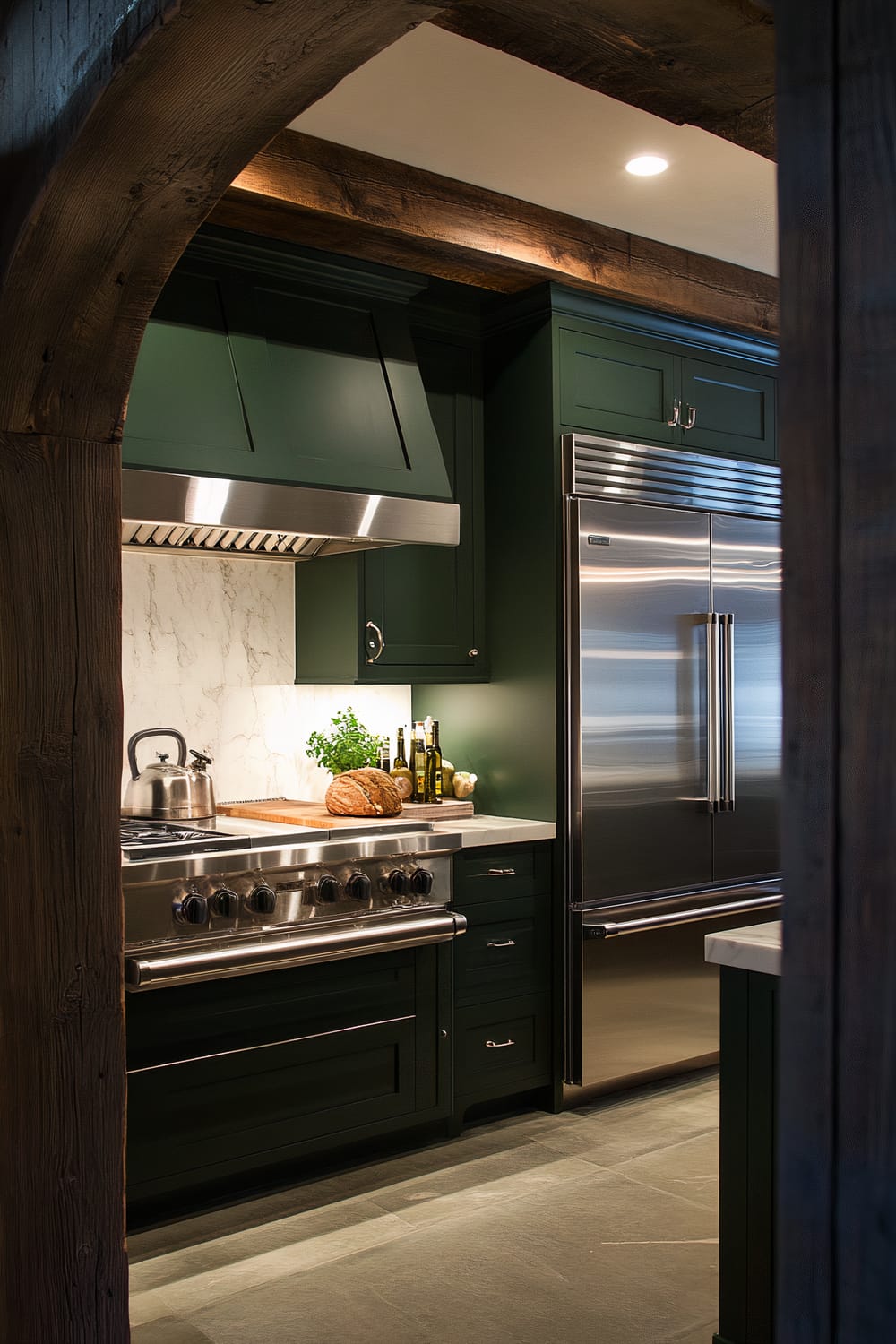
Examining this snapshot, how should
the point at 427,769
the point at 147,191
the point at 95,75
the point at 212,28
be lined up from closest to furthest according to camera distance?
1. the point at 212,28
2. the point at 95,75
3. the point at 147,191
4. the point at 427,769

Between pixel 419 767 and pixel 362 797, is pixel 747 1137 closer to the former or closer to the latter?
pixel 362 797

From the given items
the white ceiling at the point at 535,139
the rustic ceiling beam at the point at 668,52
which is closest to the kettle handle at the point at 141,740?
the white ceiling at the point at 535,139

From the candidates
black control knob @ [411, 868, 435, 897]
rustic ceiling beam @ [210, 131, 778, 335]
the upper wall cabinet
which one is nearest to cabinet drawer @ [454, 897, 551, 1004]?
black control knob @ [411, 868, 435, 897]

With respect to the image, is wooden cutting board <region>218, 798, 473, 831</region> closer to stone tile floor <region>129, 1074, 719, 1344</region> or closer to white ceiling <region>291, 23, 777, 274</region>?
stone tile floor <region>129, 1074, 719, 1344</region>

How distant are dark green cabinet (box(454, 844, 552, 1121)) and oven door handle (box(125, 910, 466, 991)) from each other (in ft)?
0.52

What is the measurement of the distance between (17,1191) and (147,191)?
150 cm

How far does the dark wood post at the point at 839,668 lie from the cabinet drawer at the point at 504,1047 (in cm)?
299

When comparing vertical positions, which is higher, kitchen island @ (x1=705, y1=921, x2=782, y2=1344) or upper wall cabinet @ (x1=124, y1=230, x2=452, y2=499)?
upper wall cabinet @ (x1=124, y1=230, x2=452, y2=499)

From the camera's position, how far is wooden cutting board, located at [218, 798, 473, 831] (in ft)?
11.8

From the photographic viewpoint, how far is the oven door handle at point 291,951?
2.97 m

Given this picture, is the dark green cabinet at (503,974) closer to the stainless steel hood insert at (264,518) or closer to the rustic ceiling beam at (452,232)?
the stainless steel hood insert at (264,518)

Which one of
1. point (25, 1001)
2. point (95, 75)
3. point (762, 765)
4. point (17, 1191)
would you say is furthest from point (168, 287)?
point (762, 765)

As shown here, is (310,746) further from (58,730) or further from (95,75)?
(95,75)

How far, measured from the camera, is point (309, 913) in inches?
133
